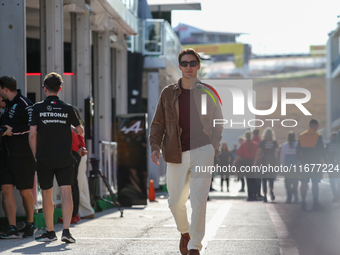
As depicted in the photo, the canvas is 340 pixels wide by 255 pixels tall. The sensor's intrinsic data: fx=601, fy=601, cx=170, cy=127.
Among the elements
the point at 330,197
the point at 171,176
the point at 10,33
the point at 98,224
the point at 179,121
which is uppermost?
the point at 10,33

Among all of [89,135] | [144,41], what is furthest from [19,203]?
[144,41]

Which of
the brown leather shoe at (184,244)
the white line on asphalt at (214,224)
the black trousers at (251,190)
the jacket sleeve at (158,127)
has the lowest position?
the black trousers at (251,190)

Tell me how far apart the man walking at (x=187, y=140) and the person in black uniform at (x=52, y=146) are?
1660 mm

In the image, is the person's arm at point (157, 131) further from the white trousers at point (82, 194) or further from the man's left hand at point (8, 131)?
the white trousers at point (82, 194)

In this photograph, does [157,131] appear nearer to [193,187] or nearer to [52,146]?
[193,187]

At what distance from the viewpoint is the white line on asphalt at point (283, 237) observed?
613 centimetres

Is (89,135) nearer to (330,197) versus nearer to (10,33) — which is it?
(10,33)

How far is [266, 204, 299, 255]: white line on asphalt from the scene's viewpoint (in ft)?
20.1

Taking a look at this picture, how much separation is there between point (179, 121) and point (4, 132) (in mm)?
2847

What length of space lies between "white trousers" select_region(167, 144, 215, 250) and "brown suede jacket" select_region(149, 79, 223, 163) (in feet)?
0.31

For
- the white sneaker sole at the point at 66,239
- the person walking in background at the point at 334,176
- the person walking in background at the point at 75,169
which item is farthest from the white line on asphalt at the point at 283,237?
the person walking in background at the point at 75,169

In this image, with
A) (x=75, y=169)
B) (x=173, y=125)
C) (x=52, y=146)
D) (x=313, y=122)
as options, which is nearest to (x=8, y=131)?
(x=52, y=146)

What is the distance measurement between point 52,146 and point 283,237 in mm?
2992

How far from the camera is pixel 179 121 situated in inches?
223
